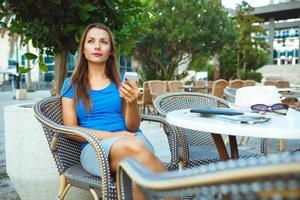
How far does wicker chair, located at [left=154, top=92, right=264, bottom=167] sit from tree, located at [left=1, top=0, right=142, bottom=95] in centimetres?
79

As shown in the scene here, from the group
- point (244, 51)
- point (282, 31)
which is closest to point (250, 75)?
point (244, 51)

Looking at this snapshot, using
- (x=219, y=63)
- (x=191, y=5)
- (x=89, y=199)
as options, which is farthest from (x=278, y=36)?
(x=89, y=199)

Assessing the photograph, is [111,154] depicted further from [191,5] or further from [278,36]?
[278,36]

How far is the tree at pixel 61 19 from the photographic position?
2.97m

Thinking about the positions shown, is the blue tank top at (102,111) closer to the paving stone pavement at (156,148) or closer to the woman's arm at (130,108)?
the woman's arm at (130,108)

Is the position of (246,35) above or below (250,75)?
above

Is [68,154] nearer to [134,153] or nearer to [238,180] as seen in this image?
[134,153]

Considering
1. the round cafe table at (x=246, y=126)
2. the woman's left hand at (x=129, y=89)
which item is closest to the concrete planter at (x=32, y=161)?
the woman's left hand at (x=129, y=89)

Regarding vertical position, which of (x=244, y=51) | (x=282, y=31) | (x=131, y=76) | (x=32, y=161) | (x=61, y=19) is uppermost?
(x=282, y=31)

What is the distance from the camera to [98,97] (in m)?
2.45

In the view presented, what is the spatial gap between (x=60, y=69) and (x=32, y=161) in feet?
3.47

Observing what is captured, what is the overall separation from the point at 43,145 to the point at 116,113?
687 millimetres

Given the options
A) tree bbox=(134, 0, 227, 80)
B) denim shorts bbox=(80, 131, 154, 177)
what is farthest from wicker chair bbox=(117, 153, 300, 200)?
tree bbox=(134, 0, 227, 80)

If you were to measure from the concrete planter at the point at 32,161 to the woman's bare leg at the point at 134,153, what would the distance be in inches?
36.4
